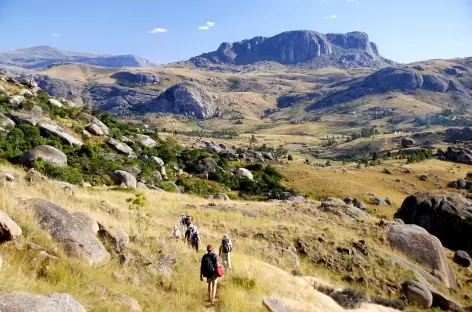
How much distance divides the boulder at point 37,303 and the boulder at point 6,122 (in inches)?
1769

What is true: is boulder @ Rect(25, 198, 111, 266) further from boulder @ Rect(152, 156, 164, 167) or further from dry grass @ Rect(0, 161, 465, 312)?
boulder @ Rect(152, 156, 164, 167)

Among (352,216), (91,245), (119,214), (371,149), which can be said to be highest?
(91,245)

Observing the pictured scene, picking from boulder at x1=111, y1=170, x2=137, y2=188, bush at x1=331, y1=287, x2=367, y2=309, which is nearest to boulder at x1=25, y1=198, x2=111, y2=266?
bush at x1=331, y1=287, x2=367, y2=309

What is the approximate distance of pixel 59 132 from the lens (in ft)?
159

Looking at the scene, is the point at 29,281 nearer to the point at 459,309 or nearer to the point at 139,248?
the point at 139,248

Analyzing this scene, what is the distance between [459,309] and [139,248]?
70.2 feet

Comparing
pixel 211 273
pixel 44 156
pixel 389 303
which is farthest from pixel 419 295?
pixel 44 156

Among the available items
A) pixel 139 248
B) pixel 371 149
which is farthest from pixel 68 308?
pixel 371 149

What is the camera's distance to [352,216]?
37.3 meters

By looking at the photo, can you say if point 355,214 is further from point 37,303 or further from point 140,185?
point 37,303

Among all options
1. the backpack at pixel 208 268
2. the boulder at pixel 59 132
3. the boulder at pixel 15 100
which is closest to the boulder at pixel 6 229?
the backpack at pixel 208 268

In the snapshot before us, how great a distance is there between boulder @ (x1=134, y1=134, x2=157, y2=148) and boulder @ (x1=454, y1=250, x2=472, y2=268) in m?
46.4

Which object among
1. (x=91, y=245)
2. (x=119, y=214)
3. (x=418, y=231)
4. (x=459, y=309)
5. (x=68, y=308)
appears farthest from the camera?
(x=418, y=231)

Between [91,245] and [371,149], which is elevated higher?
[91,245]
